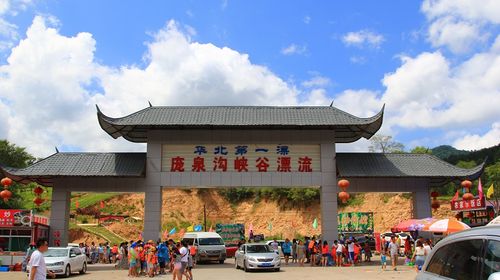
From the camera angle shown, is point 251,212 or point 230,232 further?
point 251,212

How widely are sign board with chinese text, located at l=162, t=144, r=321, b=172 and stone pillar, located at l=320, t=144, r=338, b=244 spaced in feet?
1.36

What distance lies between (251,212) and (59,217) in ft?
159

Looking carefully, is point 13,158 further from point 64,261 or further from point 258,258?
point 258,258

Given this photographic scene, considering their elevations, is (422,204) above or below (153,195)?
below

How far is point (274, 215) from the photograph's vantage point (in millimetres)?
68250

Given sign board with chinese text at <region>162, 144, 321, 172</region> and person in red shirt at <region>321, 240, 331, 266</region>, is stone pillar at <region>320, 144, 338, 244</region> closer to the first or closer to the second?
sign board with chinese text at <region>162, 144, 321, 172</region>

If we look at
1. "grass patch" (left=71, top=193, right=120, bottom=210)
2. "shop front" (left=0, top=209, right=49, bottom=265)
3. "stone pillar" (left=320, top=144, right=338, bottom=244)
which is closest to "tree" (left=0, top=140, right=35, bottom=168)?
"grass patch" (left=71, top=193, right=120, bottom=210)

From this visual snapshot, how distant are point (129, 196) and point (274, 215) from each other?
25.1 metres

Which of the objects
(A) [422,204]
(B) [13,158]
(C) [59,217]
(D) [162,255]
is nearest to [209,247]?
(D) [162,255]

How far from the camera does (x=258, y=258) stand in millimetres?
20016

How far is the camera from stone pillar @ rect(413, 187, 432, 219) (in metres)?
25.2

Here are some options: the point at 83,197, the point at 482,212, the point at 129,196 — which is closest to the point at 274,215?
the point at 129,196

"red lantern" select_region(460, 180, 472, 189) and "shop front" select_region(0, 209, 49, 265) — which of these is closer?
"shop front" select_region(0, 209, 49, 265)

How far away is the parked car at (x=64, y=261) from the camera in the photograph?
18547mm
